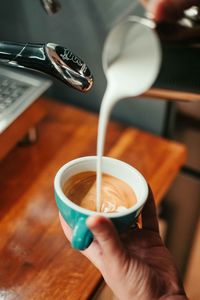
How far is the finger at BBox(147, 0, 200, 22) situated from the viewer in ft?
1.66

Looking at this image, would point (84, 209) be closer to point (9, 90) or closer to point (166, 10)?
point (166, 10)

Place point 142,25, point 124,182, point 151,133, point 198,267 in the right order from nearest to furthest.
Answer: point 142,25
point 124,182
point 151,133
point 198,267

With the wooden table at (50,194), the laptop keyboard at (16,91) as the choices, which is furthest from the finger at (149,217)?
the laptop keyboard at (16,91)

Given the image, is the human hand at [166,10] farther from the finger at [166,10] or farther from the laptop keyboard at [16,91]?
the laptop keyboard at [16,91]

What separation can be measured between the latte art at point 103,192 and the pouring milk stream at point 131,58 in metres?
0.12

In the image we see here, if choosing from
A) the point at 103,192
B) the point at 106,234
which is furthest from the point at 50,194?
the point at 106,234

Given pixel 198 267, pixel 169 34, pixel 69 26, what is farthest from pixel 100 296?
pixel 198 267

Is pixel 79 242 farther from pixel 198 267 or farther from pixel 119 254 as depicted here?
pixel 198 267

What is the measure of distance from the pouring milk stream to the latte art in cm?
12

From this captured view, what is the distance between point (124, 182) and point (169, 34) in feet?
0.70

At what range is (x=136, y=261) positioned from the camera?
56cm

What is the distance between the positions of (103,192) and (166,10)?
0.83ft

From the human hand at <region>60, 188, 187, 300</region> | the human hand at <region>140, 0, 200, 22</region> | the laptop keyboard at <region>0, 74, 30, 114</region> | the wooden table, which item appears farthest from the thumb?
the laptop keyboard at <region>0, 74, 30, 114</region>

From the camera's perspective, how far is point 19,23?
2.90 feet
